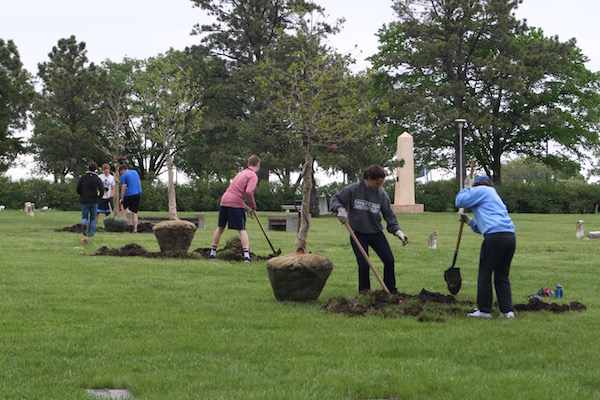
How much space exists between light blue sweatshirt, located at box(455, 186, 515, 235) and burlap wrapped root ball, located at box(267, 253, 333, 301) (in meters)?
1.81

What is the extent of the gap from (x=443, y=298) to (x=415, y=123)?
4224 centimetres

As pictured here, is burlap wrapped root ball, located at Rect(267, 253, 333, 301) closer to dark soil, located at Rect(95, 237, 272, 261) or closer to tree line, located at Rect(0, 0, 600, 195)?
dark soil, located at Rect(95, 237, 272, 261)

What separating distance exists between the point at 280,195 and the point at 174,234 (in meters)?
35.6

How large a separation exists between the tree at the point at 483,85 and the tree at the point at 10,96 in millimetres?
21096

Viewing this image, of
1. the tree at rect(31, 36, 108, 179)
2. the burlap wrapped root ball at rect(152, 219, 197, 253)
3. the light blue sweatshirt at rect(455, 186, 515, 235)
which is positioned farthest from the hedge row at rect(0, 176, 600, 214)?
the light blue sweatshirt at rect(455, 186, 515, 235)

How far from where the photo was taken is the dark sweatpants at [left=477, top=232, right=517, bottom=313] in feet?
27.2

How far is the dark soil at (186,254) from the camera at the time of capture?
14.2m

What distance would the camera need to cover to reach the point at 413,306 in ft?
28.3

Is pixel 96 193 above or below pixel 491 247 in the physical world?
above

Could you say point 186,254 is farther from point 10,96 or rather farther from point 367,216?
point 10,96

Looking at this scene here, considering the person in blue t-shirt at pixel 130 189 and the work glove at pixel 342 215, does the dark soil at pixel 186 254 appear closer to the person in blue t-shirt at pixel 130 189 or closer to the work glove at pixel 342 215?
the work glove at pixel 342 215

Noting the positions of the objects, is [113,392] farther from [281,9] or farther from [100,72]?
[100,72]

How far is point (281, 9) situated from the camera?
4725 cm

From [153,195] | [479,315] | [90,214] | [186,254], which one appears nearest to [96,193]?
[90,214]
